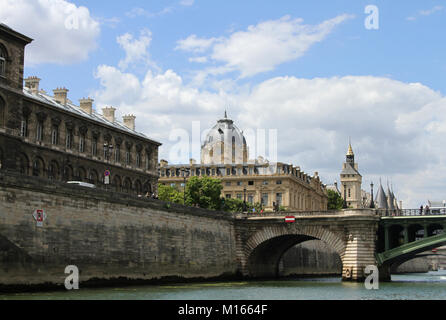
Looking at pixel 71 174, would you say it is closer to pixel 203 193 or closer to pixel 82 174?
pixel 82 174

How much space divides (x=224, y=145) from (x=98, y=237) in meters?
104

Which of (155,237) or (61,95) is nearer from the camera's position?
(155,237)

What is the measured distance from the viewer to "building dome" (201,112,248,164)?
154125 mm

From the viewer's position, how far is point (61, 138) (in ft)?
242

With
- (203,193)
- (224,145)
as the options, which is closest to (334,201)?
(224,145)

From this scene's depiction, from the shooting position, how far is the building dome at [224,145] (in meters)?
154

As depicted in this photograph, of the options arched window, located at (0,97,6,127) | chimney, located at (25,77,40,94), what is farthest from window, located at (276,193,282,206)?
arched window, located at (0,97,6,127)

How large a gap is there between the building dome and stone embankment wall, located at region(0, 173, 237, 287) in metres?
78.3

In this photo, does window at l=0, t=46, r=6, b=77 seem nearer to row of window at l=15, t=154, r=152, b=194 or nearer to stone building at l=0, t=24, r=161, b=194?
stone building at l=0, t=24, r=161, b=194

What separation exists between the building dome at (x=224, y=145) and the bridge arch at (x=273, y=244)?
62.3 meters

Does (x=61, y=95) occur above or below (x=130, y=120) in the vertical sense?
above

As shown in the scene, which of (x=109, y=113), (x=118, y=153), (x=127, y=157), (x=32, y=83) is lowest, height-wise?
(x=127, y=157)

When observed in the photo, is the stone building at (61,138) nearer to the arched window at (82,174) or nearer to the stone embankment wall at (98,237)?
the arched window at (82,174)
